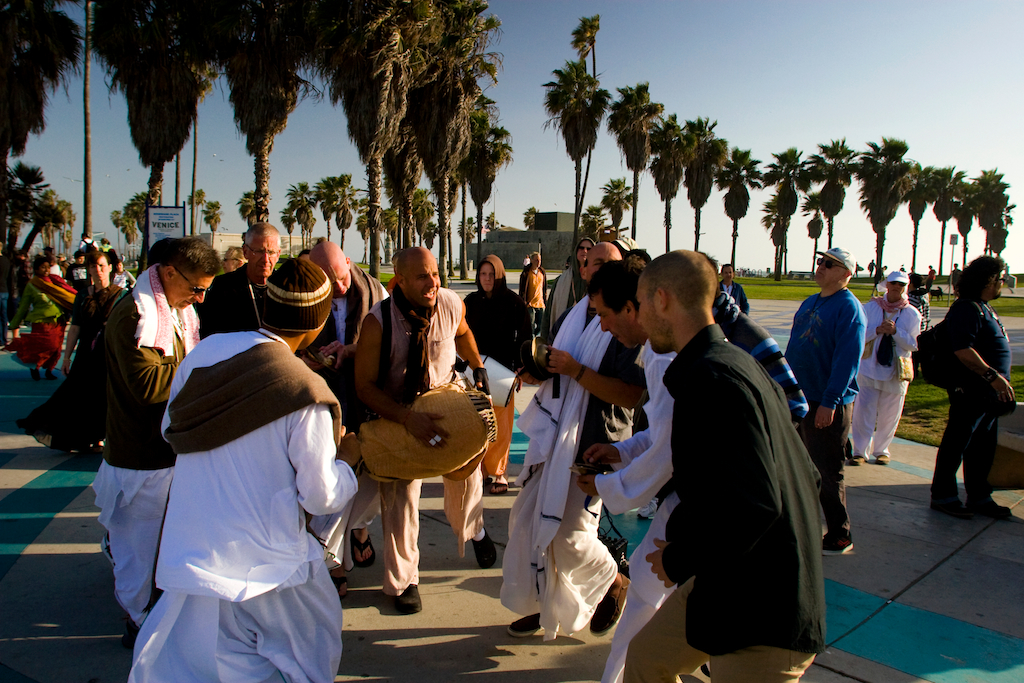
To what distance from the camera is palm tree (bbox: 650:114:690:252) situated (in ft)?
146

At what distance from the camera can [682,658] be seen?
188 centimetres

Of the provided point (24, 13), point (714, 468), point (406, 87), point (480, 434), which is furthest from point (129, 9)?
point (714, 468)

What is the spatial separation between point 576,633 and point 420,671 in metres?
0.86

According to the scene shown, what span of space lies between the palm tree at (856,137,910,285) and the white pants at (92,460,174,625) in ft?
198

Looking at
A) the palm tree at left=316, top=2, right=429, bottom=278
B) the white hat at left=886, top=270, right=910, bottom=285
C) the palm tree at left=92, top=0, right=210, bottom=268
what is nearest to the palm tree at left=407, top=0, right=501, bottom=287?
the palm tree at left=316, top=2, right=429, bottom=278

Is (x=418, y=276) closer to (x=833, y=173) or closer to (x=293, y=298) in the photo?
(x=293, y=298)

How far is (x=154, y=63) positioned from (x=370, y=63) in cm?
690

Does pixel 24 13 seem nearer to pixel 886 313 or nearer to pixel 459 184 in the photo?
pixel 459 184

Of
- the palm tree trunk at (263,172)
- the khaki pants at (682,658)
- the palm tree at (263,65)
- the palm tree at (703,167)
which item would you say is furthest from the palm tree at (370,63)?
the palm tree at (703,167)

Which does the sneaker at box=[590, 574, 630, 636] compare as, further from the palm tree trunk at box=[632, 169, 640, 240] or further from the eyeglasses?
the palm tree trunk at box=[632, 169, 640, 240]

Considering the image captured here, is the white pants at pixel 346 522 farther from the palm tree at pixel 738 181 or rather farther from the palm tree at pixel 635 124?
the palm tree at pixel 738 181

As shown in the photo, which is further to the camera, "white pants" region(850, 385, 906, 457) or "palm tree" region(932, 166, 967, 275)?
"palm tree" region(932, 166, 967, 275)

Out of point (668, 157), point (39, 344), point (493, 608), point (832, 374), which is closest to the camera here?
point (493, 608)

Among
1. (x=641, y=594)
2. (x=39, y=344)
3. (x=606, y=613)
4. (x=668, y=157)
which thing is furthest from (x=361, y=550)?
(x=668, y=157)
